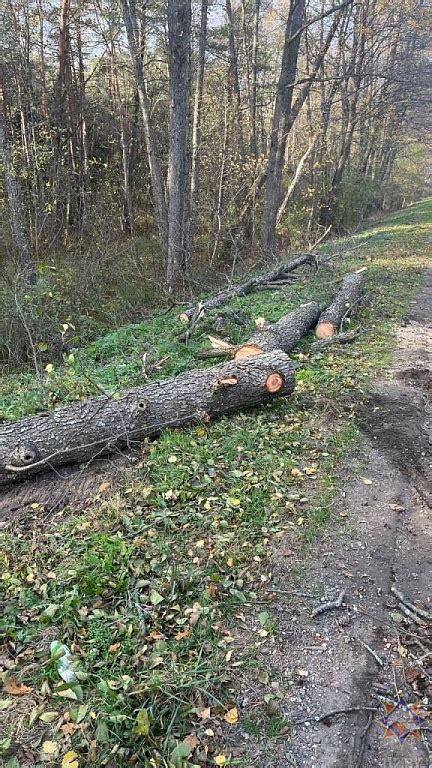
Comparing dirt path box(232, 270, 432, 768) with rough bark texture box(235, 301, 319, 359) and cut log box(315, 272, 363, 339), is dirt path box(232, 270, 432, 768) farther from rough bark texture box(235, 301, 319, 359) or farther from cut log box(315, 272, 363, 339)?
cut log box(315, 272, 363, 339)

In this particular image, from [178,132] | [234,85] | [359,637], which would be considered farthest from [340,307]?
[234,85]

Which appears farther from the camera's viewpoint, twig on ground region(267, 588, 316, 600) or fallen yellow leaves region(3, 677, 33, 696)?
twig on ground region(267, 588, 316, 600)

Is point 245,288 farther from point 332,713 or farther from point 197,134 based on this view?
point 332,713

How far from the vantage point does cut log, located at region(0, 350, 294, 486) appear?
4402 mm

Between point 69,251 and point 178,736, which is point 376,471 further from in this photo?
point 69,251

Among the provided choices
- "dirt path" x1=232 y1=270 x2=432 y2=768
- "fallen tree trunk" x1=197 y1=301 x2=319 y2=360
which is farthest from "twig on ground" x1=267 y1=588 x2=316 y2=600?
"fallen tree trunk" x1=197 y1=301 x2=319 y2=360

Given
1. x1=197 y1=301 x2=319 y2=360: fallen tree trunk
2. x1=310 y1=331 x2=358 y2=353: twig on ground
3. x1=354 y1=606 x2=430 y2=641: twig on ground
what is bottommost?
x1=354 y1=606 x2=430 y2=641: twig on ground

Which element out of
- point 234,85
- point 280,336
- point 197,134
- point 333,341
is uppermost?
point 234,85

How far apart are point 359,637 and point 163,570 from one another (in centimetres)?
129

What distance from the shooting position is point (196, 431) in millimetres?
4957

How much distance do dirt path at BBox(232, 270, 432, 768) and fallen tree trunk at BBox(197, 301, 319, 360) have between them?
2.13 metres

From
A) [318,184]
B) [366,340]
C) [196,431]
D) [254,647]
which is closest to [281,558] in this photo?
[254,647]

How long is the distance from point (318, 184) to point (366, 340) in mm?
15829

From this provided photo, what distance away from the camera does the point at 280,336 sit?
7.10 metres
